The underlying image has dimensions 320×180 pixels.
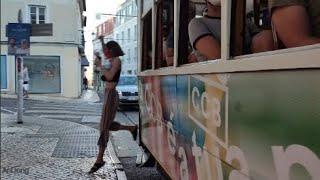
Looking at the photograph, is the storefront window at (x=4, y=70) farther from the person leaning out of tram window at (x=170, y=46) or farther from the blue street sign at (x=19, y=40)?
the person leaning out of tram window at (x=170, y=46)

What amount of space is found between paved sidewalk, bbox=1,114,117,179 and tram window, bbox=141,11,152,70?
1872 millimetres

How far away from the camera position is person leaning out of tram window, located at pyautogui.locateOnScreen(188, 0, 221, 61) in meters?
3.37

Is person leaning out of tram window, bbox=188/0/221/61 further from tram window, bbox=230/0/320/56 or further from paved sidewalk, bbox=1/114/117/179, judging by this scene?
paved sidewalk, bbox=1/114/117/179

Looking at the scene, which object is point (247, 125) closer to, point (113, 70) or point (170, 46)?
point (170, 46)

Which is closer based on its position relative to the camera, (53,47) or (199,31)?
(199,31)

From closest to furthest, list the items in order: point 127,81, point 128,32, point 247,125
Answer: point 247,125, point 127,81, point 128,32

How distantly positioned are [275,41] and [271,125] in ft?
1.46

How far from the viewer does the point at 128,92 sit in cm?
2350

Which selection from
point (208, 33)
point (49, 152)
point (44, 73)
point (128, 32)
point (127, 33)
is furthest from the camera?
point (127, 33)

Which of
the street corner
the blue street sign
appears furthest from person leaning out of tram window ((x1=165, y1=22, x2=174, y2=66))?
the blue street sign

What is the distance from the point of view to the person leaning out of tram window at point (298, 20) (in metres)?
2.25

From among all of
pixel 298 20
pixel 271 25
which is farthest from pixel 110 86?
pixel 298 20

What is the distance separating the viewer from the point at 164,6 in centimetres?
525

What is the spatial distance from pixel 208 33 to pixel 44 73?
31.5 meters
